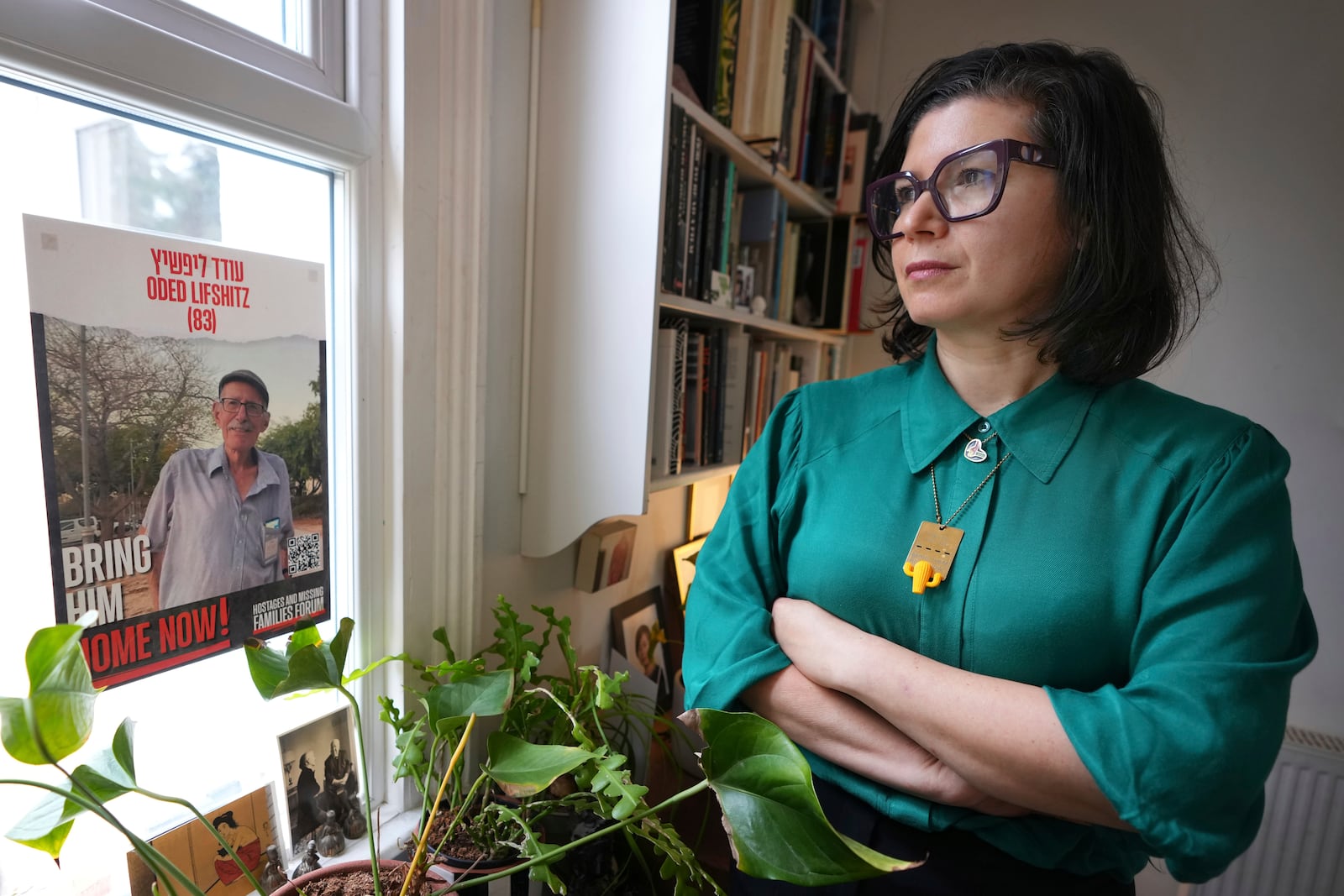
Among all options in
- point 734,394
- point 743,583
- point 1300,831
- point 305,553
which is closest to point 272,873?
point 305,553

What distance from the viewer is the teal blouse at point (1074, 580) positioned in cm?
61

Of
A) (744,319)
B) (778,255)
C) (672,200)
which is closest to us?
(672,200)

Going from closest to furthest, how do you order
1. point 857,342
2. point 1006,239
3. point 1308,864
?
point 1006,239 < point 1308,864 < point 857,342

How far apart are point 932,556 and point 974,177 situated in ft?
1.36

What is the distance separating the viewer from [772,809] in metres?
0.47

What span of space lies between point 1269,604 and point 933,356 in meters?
0.41

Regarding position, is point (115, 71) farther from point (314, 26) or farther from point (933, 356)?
point (933, 356)

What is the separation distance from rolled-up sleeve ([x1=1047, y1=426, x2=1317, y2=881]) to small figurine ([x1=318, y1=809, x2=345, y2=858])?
958 millimetres

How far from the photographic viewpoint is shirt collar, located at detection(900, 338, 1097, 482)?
0.75 metres

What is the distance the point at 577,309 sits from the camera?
1172 millimetres

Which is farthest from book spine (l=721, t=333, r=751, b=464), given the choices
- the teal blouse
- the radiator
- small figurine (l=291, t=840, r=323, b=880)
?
the radiator

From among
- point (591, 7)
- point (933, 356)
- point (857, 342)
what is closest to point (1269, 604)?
point (933, 356)

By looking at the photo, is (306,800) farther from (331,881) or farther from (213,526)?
(213,526)

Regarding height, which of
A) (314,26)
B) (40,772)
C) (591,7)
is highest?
(591,7)
